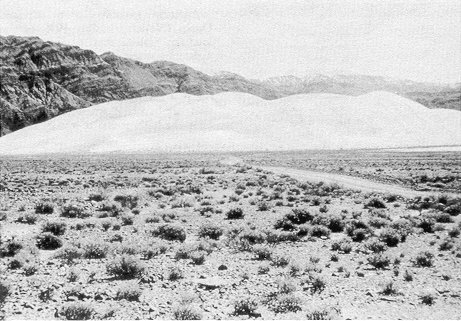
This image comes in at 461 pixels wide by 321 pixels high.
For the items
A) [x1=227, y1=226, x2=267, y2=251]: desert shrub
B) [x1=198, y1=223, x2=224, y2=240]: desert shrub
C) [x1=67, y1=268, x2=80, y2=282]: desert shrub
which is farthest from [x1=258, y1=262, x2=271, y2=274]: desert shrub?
[x1=67, y1=268, x2=80, y2=282]: desert shrub

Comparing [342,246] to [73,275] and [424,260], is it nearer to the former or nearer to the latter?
[424,260]

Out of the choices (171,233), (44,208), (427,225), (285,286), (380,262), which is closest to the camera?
(285,286)

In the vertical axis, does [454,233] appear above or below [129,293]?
below

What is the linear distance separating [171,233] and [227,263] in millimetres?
3647

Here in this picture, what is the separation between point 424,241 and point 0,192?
2437 centimetres

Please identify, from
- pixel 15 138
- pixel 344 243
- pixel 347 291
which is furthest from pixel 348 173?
pixel 15 138

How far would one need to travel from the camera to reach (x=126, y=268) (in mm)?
11312

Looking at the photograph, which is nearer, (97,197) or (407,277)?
(407,277)

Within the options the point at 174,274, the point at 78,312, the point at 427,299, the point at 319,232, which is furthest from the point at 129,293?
the point at 319,232

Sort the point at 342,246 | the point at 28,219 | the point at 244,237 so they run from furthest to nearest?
the point at 28,219
the point at 244,237
the point at 342,246

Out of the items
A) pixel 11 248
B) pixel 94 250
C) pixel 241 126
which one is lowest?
pixel 94 250

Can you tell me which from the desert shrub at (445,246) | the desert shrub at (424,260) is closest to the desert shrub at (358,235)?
the desert shrub at (445,246)

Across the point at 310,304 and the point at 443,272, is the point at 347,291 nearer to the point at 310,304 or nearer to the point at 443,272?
the point at 310,304

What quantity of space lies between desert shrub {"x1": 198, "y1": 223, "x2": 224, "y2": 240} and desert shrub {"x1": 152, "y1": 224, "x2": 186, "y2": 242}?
851 millimetres
